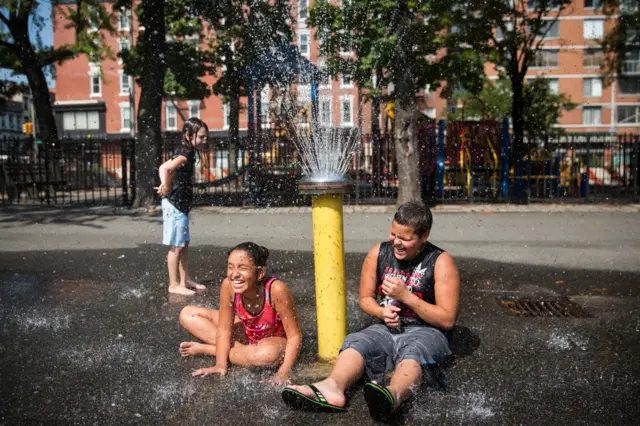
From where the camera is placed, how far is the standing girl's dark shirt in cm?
584

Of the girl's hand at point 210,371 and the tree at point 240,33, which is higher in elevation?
the tree at point 240,33

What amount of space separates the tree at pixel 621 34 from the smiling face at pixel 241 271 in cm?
2098

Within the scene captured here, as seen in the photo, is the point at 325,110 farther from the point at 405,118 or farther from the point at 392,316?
the point at 392,316

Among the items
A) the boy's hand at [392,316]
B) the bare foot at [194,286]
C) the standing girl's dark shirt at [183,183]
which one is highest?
the standing girl's dark shirt at [183,183]

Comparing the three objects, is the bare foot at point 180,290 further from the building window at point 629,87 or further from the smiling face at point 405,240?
the building window at point 629,87

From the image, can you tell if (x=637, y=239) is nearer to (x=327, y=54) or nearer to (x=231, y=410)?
(x=231, y=410)

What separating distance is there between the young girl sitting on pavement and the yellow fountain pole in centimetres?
26

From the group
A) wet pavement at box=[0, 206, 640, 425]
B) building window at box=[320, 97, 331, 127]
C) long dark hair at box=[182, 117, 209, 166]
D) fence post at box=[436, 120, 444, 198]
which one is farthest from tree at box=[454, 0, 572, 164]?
long dark hair at box=[182, 117, 209, 166]

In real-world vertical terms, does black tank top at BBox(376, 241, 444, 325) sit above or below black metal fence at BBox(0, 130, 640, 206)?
below

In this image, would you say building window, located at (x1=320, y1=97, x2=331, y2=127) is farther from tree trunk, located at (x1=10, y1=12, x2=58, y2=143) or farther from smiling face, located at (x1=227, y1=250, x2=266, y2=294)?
smiling face, located at (x1=227, y1=250, x2=266, y2=294)

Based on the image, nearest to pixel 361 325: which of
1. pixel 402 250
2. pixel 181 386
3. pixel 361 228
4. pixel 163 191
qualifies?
pixel 402 250

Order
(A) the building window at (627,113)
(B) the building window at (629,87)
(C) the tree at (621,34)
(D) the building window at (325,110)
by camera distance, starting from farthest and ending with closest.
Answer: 1. (B) the building window at (629,87)
2. (A) the building window at (627,113)
3. (C) the tree at (621,34)
4. (D) the building window at (325,110)

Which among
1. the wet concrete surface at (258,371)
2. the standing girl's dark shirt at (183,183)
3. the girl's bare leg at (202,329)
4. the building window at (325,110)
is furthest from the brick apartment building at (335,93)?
the girl's bare leg at (202,329)

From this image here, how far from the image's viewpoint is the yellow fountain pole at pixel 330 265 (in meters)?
3.78
